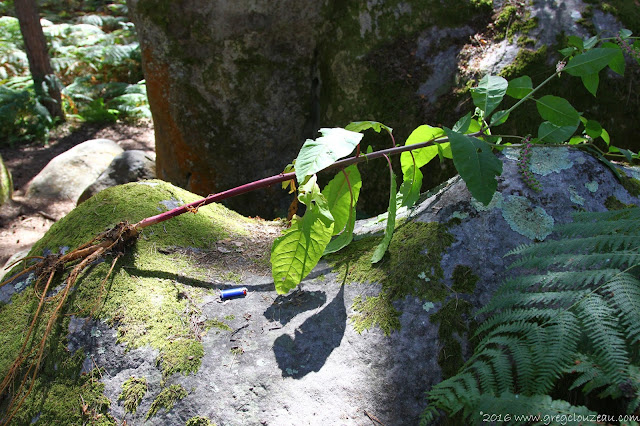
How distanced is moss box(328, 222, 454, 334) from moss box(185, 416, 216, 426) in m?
0.69

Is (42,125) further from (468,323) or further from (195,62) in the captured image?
(468,323)

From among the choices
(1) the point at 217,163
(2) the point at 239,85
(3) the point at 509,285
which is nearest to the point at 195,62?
(2) the point at 239,85

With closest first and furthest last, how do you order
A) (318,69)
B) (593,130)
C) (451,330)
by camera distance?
(451,330)
(593,130)
(318,69)

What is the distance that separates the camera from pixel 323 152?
1990 millimetres

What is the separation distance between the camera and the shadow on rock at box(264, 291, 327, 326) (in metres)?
2.10

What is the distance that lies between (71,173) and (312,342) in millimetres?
7253

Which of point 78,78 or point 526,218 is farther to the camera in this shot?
point 78,78

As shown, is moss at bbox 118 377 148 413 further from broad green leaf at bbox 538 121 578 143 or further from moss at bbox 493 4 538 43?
moss at bbox 493 4 538 43

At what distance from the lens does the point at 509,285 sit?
1.65 meters

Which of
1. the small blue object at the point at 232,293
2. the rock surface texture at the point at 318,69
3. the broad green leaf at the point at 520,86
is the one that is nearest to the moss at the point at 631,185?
the broad green leaf at the point at 520,86

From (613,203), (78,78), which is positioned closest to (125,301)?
(613,203)

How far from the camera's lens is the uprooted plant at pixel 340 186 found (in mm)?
1960

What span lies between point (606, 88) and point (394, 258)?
264 centimetres

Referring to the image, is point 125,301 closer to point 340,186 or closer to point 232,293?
point 232,293
